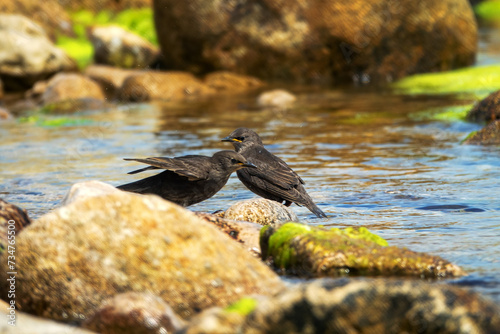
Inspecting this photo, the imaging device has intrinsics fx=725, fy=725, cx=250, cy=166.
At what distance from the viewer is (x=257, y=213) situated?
20.8 feet

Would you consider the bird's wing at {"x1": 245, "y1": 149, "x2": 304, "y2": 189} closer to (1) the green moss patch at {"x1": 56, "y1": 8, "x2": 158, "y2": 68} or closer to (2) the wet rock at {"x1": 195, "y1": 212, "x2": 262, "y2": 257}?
(2) the wet rock at {"x1": 195, "y1": 212, "x2": 262, "y2": 257}

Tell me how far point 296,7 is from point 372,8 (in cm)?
Result: 194

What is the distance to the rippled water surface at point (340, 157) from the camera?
6309 millimetres

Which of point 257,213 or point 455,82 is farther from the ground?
point 455,82

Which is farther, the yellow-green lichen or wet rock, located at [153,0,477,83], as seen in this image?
wet rock, located at [153,0,477,83]

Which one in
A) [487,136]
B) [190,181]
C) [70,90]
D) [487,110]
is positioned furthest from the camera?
[70,90]

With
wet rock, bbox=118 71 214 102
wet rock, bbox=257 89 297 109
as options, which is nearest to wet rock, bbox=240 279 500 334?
wet rock, bbox=257 89 297 109

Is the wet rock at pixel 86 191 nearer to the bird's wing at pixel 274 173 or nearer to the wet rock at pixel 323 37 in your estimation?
the bird's wing at pixel 274 173

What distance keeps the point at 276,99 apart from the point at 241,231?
11.2m

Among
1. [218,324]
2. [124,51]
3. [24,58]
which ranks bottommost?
[218,324]

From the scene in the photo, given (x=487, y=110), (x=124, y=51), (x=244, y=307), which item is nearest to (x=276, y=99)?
(x=487, y=110)

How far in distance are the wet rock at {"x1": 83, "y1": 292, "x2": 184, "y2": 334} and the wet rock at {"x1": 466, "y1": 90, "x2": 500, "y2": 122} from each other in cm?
904

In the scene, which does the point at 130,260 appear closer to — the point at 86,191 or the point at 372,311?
the point at 86,191

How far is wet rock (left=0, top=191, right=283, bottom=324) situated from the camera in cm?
434
